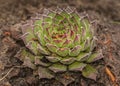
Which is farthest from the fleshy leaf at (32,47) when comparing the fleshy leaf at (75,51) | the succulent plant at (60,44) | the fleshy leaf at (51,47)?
the fleshy leaf at (75,51)

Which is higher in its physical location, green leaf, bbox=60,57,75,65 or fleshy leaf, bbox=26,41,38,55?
fleshy leaf, bbox=26,41,38,55

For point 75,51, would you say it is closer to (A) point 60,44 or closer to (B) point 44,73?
(A) point 60,44

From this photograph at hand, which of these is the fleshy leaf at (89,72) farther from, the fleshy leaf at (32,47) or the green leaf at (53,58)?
the fleshy leaf at (32,47)

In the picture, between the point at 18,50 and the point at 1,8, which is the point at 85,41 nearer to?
the point at 18,50

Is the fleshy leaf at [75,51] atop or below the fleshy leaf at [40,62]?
atop

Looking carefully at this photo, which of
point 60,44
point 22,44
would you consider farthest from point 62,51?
point 22,44

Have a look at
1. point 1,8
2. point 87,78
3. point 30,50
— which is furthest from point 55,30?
point 1,8

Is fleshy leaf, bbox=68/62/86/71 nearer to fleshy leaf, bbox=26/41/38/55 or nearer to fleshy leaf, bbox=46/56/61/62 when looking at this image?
fleshy leaf, bbox=46/56/61/62

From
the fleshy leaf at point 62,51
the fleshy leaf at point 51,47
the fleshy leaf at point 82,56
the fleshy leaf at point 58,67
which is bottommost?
the fleshy leaf at point 58,67

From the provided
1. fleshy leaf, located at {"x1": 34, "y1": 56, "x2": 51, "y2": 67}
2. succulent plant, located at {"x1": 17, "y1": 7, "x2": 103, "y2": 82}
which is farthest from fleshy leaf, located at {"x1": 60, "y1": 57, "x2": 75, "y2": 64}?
fleshy leaf, located at {"x1": 34, "y1": 56, "x2": 51, "y2": 67}
